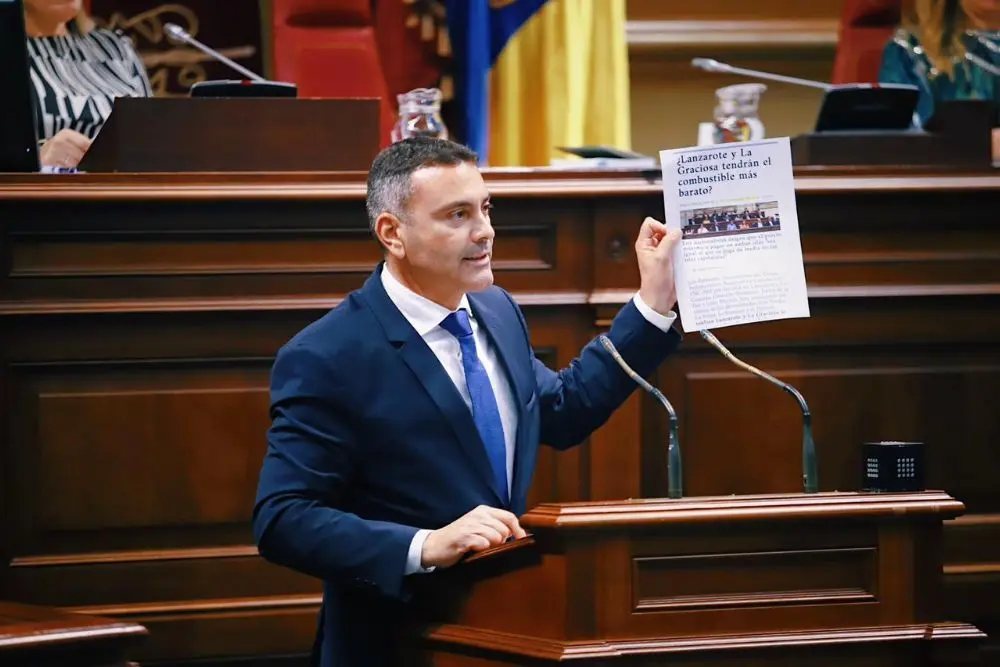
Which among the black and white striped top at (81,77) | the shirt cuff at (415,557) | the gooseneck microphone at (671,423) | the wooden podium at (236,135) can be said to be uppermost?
the black and white striped top at (81,77)

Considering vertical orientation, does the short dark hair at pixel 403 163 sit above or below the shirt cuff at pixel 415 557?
above

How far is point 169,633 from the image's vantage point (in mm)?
2695

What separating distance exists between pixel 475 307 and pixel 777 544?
0.61 metres

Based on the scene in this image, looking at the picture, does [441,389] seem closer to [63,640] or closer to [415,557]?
[415,557]

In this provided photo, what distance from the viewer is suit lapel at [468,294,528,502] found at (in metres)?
2.00

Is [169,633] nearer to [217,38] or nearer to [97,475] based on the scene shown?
[97,475]

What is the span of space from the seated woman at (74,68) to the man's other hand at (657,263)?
Result: 1.87 meters

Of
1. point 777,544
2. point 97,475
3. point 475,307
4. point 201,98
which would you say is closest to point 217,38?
point 201,98

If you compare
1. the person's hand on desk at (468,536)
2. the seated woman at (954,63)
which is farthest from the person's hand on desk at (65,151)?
the seated woman at (954,63)

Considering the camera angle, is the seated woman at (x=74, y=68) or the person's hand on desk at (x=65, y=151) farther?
the seated woman at (x=74, y=68)

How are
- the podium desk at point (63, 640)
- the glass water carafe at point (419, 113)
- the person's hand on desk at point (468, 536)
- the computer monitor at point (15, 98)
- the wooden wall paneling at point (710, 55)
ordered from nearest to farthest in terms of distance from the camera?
the podium desk at point (63, 640), the person's hand on desk at point (468, 536), the computer monitor at point (15, 98), the glass water carafe at point (419, 113), the wooden wall paneling at point (710, 55)

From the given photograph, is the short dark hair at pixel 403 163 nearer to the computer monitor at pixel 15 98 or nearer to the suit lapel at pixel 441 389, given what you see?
the suit lapel at pixel 441 389

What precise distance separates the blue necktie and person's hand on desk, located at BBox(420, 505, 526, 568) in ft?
0.71

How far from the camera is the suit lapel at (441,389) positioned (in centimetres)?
190
